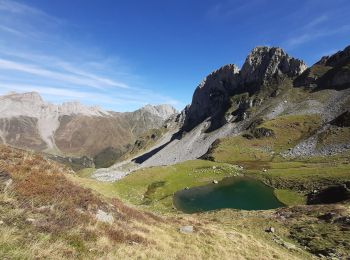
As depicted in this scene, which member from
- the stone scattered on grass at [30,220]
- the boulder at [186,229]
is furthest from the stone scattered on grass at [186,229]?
the stone scattered on grass at [30,220]

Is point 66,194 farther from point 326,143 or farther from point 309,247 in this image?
point 326,143

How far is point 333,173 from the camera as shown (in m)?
81.3

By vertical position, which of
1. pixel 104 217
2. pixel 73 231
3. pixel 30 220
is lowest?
pixel 104 217

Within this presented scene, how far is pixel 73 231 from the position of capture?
17672 mm

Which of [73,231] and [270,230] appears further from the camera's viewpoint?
[270,230]

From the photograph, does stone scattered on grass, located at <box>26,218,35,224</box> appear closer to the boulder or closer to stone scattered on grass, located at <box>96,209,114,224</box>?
stone scattered on grass, located at <box>96,209,114,224</box>

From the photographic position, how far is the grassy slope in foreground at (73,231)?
14703mm

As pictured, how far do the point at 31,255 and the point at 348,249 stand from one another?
2981cm

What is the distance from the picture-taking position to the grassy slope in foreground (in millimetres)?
14703

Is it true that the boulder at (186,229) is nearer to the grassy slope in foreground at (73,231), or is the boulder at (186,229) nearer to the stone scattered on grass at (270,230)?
the grassy slope in foreground at (73,231)

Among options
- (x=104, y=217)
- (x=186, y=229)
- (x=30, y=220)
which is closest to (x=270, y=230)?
(x=186, y=229)

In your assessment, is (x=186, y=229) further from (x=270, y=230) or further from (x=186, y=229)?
(x=270, y=230)

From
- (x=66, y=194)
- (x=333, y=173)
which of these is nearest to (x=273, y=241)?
(x=66, y=194)

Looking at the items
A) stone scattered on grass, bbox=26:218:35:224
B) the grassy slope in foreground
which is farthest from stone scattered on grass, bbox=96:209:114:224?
stone scattered on grass, bbox=26:218:35:224
